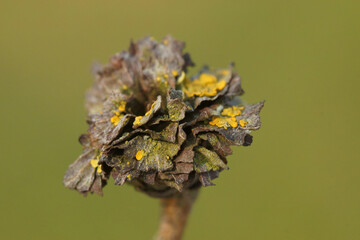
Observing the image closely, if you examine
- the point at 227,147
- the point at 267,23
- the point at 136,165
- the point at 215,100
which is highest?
the point at 267,23

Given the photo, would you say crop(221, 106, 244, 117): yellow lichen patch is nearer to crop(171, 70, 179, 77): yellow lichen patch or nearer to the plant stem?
crop(171, 70, 179, 77): yellow lichen patch

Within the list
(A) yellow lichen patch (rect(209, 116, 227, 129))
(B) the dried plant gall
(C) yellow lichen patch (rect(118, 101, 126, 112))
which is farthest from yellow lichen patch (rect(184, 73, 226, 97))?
(C) yellow lichen patch (rect(118, 101, 126, 112))

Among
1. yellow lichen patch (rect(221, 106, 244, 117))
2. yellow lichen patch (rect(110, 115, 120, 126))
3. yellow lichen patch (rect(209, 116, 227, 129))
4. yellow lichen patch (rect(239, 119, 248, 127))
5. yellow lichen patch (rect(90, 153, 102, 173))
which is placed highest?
yellow lichen patch (rect(221, 106, 244, 117))

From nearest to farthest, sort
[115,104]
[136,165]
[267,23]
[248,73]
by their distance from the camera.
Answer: [136,165] → [115,104] → [248,73] → [267,23]

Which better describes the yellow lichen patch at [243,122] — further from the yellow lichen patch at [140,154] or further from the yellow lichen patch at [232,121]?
the yellow lichen patch at [140,154]

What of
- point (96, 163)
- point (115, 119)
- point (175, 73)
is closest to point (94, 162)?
point (96, 163)

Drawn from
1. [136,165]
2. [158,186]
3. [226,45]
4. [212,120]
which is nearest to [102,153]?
[136,165]

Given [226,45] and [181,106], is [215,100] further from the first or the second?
[226,45]
